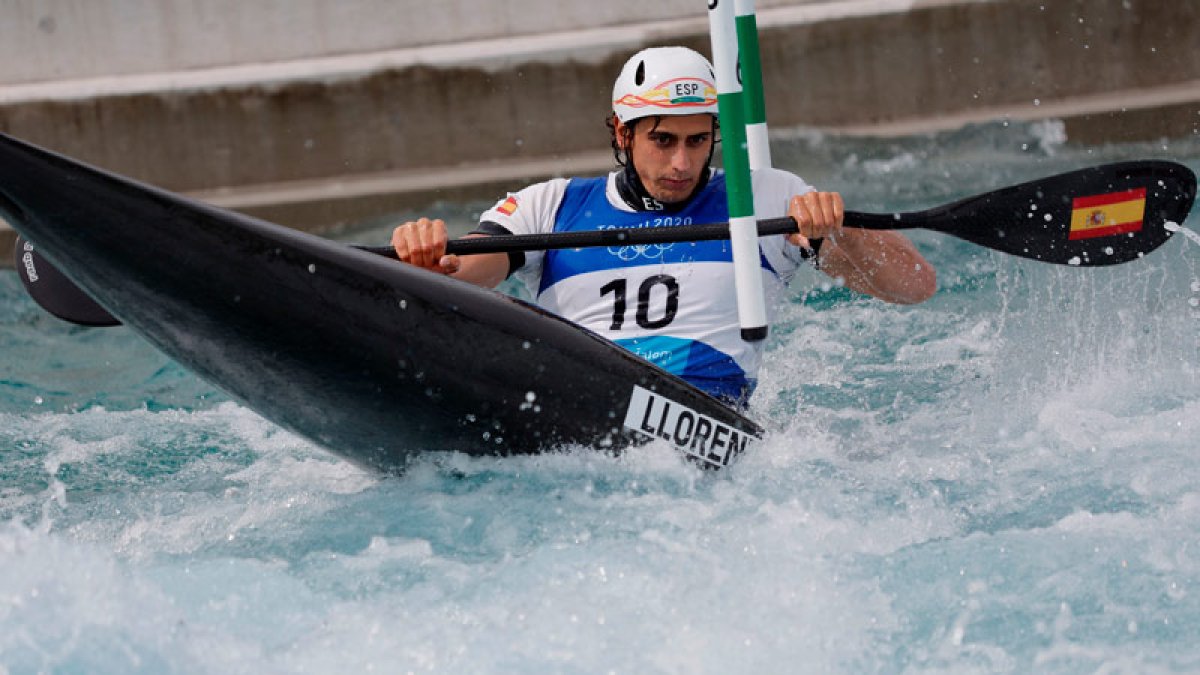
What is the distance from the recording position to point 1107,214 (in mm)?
4109

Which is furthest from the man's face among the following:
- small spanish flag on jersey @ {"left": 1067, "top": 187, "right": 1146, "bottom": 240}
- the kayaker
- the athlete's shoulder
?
small spanish flag on jersey @ {"left": 1067, "top": 187, "right": 1146, "bottom": 240}

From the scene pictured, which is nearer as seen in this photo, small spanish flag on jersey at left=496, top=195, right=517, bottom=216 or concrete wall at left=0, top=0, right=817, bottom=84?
small spanish flag on jersey at left=496, top=195, right=517, bottom=216

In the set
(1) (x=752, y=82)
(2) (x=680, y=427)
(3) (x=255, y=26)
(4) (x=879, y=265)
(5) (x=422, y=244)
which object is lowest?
(2) (x=680, y=427)

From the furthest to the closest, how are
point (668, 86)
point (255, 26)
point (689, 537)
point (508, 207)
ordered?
point (255, 26), point (508, 207), point (668, 86), point (689, 537)

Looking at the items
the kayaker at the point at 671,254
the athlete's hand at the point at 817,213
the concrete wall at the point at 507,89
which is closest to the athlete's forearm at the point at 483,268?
the kayaker at the point at 671,254

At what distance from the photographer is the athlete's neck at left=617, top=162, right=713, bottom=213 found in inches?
156

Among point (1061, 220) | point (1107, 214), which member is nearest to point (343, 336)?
point (1061, 220)

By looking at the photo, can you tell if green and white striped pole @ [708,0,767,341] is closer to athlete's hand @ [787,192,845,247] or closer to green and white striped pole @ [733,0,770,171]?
athlete's hand @ [787,192,845,247]

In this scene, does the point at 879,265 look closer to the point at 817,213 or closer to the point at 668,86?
the point at 817,213

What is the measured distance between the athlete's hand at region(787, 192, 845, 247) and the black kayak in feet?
1.65

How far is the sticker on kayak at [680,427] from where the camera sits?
3570mm

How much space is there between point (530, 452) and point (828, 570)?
89 centimetres

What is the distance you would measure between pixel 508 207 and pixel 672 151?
51cm

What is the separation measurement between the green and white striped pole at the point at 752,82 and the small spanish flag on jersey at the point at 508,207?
0.68 m
